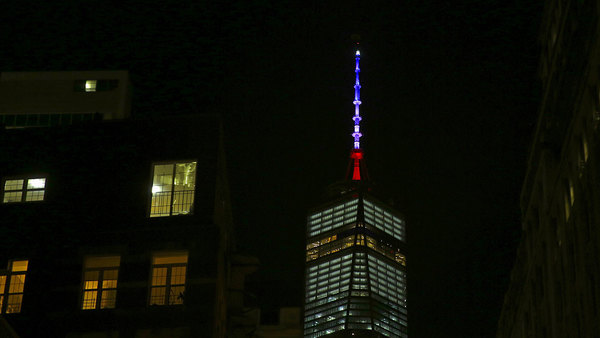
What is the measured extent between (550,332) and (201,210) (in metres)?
34.3

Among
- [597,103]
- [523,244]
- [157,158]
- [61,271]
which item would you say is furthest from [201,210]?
[523,244]

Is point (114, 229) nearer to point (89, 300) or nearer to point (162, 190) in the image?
point (162, 190)

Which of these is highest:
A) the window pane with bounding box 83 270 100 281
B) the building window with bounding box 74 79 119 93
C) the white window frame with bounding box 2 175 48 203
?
the building window with bounding box 74 79 119 93

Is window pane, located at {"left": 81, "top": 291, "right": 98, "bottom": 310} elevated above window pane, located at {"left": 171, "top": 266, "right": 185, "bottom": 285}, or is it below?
below

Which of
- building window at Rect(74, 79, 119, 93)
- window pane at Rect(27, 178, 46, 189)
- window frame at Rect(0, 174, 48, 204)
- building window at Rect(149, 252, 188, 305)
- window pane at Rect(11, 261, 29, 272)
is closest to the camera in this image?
building window at Rect(149, 252, 188, 305)

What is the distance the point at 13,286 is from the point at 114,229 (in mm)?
5817

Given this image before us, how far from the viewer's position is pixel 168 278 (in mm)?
49656

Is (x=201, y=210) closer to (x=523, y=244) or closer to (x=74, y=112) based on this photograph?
(x=74, y=112)

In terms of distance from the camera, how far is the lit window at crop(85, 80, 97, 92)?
75.4 meters

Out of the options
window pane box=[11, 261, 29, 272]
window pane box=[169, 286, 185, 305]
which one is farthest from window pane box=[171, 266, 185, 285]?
window pane box=[11, 261, 29, 272]

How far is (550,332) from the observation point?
73.2m

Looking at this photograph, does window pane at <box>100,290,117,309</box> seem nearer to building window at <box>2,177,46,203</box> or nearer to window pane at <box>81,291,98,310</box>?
window pane at <box>81,291,98,310</box>

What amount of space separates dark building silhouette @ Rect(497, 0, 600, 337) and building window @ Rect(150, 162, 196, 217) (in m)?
21.6

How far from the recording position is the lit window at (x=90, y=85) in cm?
7538
